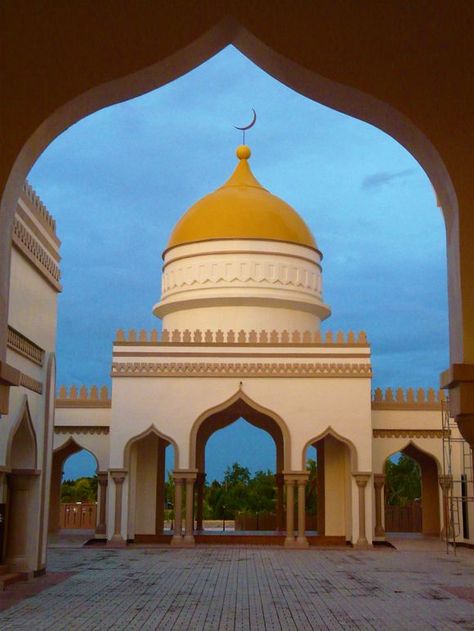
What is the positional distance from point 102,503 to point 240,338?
4.89 meters

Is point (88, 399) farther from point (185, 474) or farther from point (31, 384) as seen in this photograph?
point (31, 384)


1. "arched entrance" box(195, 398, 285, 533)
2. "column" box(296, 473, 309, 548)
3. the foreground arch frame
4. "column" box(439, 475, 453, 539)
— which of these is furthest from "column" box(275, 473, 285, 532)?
the foreground arch frame

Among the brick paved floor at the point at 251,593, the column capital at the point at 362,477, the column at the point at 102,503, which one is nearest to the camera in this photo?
the brick paved floor at the point at 251,593

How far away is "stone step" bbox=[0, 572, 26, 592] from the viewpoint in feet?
38.1

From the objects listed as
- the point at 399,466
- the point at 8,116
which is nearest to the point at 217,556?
the point at 8,116

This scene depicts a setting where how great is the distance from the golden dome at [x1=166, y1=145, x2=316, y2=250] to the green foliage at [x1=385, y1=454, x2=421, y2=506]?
13970 millimetres

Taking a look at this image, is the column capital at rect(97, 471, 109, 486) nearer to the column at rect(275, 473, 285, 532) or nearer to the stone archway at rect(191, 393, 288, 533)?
the stone archway at rect(191, 393, 288, 533)

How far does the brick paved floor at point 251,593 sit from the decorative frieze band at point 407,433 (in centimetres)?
378

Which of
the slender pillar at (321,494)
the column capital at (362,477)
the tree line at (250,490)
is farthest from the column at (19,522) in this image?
the tree line at (250,490)

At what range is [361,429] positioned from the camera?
19.1 m

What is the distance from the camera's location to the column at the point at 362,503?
61.4ft

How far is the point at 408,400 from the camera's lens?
20.7 metres

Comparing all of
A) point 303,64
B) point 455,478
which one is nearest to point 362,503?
point 455,478

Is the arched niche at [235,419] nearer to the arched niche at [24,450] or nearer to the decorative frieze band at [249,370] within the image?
the decorative frieze band at [249,370]
